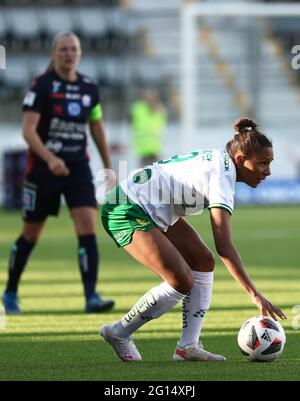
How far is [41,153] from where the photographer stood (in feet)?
29.3

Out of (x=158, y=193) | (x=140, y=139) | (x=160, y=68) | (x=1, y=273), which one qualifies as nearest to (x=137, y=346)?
(x=158, y=193)

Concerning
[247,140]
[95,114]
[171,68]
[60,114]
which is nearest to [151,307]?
[247,140]

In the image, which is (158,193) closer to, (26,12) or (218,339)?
(218,339)

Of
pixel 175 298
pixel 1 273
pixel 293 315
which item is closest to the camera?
pixel 175 298

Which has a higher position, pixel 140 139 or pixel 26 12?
pixel 26 12

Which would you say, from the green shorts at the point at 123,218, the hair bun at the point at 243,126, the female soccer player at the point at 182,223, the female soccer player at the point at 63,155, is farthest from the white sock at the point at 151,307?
the female soccer player at the point at 63,155

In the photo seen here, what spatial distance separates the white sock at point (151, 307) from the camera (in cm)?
641

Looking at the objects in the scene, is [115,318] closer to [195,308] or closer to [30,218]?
[30,218]

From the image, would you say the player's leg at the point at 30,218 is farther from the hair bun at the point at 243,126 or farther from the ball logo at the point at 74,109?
the hair bun at the point at 243,126

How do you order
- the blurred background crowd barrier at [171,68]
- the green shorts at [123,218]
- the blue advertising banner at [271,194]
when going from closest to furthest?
1. the green shorts at [123,218]
2. the blue advertising banner at [271,194]
3. the blurred background crowd barrier at [171,68]

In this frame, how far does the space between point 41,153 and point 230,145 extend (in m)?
2.80

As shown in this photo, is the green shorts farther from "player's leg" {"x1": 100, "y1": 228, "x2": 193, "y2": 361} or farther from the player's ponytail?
the player's ponytail

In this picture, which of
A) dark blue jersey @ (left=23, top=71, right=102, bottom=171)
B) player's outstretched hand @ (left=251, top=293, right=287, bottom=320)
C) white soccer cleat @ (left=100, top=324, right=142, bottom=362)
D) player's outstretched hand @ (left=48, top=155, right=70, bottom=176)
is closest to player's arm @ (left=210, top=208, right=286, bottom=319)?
player's outstretched hand @ (left=251, top=293, right=287, bottom=320)

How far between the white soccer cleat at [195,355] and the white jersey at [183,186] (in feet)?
2.26
